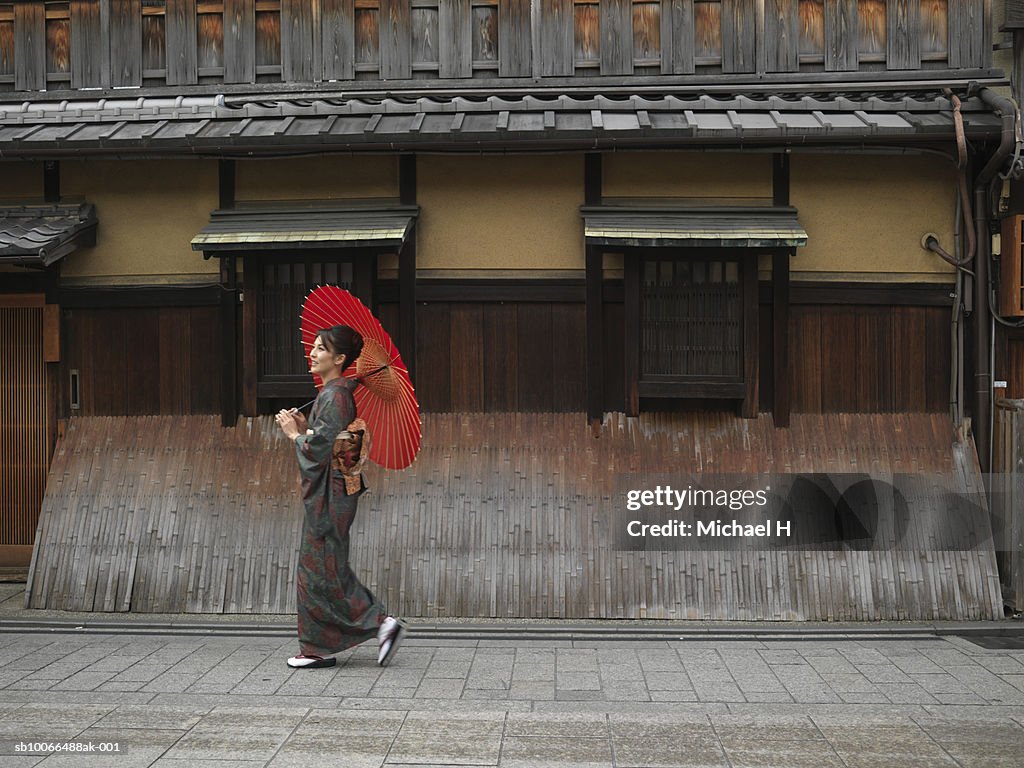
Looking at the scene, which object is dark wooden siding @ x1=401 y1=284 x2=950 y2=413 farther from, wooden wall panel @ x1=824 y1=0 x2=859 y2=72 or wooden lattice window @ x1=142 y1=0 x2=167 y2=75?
wooden lattice window @ x1=142 y1=0 x2=167 y2=75

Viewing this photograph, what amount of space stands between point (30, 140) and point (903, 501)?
8.53 metres

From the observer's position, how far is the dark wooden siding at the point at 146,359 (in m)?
8.62

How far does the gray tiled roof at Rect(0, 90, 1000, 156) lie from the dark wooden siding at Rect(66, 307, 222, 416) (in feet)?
5.15

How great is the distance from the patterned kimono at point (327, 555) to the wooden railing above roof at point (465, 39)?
4.16 metres

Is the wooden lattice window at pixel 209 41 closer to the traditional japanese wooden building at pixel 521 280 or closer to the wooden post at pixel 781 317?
the traditional japanese wooden building at pixel 521 280

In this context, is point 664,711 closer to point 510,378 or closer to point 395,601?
point 395,601

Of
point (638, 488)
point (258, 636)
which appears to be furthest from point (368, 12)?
point (258, 636)

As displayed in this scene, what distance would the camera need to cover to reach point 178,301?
8.63 m

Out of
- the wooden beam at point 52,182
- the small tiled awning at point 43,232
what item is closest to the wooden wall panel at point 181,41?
the wooden beam at point 52,182

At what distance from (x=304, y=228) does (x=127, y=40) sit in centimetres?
297

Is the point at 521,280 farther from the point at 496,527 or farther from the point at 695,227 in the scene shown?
the point at 496,527

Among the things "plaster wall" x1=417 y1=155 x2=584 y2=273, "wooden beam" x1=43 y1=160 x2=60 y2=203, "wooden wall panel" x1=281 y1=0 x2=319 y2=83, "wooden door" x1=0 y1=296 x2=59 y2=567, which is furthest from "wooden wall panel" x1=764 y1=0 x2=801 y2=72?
"wooden door" x1=0 y1=296 x2=59 y2=567

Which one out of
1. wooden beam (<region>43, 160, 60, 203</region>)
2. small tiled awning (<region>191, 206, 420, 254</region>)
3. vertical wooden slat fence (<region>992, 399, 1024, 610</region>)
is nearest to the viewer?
vertical wooden slat fence (<region>992, 399, 1024, 610</region>)

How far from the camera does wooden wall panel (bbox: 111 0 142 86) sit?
9071 mm
